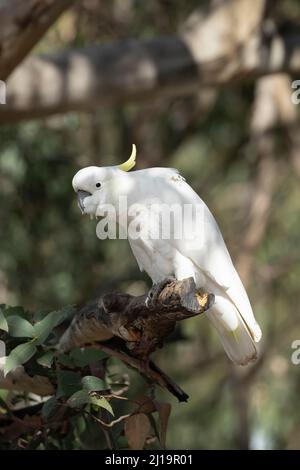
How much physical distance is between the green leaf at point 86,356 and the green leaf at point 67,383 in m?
0.03

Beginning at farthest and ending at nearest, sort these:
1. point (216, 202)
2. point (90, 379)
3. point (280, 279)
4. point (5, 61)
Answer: point (216, 202)
point (280, 279)
point (5, 61)
point (90, 379)

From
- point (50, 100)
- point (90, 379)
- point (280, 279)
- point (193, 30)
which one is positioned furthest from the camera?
point (280, 279)

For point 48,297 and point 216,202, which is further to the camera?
point 216,202

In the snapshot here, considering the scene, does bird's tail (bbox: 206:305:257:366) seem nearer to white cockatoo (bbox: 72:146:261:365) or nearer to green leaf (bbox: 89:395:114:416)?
white cockatoo (bbox: 72:146:261:365)

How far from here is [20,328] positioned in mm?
2311

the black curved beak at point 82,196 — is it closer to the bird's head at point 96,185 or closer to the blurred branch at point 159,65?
the bird's head at point 96,185

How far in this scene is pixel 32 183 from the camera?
530 cm

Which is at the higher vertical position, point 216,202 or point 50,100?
point 50,100

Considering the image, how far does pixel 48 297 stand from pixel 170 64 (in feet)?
6.34

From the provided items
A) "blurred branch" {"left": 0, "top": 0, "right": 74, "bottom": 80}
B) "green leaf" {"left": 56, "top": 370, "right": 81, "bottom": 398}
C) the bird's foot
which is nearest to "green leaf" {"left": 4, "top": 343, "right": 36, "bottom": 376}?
"green leaf" {"left": 56, "top": 370, "right": 81, "bottom": 398}

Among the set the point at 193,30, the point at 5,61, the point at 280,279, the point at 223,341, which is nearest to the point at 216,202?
the point at 280,279

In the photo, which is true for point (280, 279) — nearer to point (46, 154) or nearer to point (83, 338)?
point (46, 154)

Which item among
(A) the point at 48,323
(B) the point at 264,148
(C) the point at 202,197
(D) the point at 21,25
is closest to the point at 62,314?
(A) the point at 48,323

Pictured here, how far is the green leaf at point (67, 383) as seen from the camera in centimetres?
227
